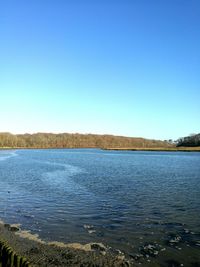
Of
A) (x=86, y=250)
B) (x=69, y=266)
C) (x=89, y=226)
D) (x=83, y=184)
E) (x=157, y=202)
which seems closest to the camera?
(x=69, y=266)

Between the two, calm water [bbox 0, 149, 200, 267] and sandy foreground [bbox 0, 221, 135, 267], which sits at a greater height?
calm water [bbox 0, 149, 200, 267]

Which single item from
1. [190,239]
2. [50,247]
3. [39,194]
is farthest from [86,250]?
[39,194]

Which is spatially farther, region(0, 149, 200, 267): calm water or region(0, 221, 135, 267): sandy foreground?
region(0, 149, 200, 267): calm water

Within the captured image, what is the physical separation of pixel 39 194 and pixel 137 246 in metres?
24.1

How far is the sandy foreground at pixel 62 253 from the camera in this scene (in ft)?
65.4

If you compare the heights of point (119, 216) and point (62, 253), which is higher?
point (119, 216)

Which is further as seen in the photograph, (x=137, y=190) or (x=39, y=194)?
(x=137, y=190)

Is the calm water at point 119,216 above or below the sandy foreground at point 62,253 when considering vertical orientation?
above

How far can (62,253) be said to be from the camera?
21.5 meters

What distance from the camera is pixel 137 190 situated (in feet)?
159

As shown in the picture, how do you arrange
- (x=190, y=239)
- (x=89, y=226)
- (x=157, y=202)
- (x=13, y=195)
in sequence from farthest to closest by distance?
(x=13, y=195) → (x=157, y=202) → (x=89, y=226) → (x=190, y=239)

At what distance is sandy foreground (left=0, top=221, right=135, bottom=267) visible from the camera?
1994cm

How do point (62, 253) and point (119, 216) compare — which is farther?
point (119, 216)

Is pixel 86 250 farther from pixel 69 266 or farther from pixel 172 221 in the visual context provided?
pixel 172 221
